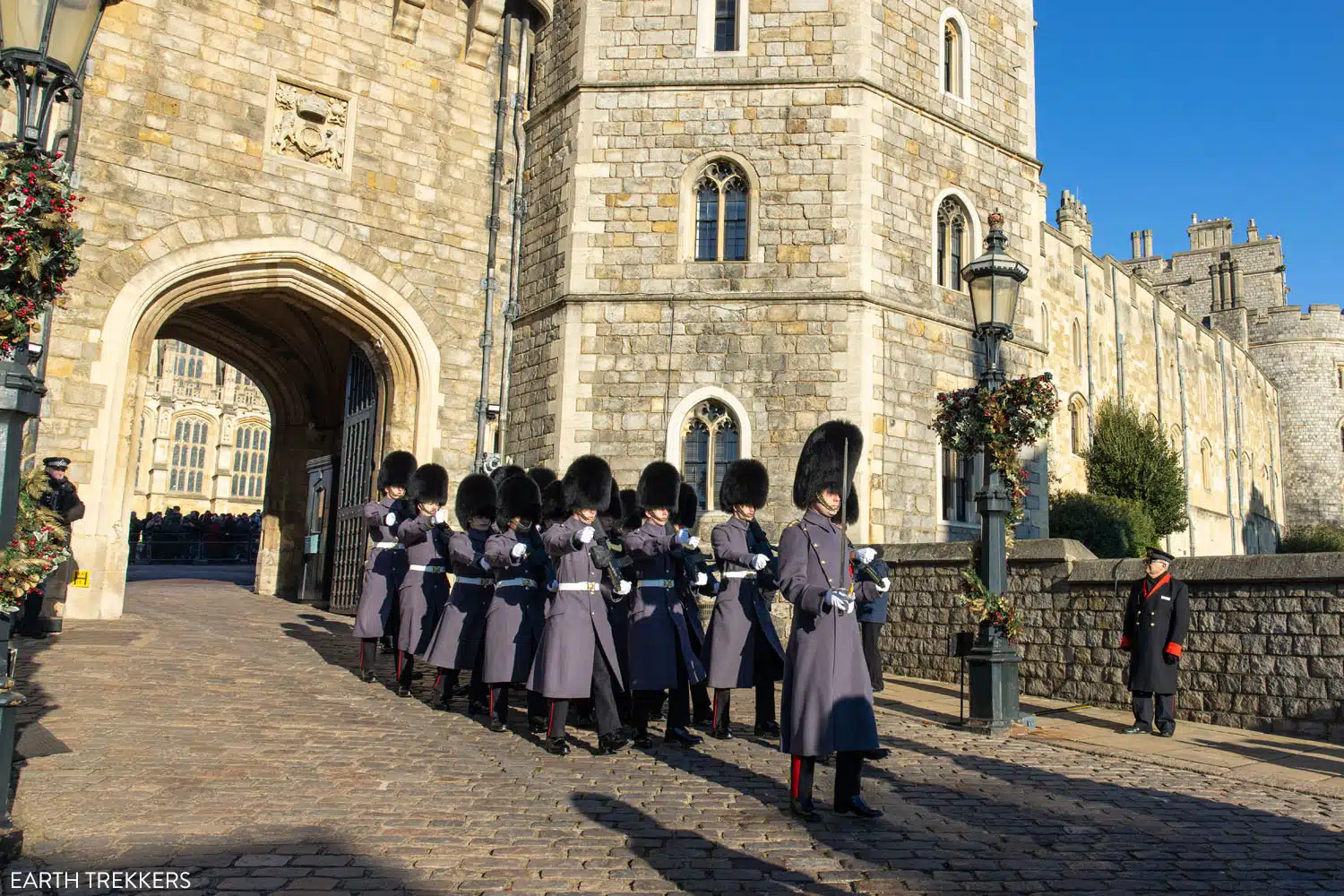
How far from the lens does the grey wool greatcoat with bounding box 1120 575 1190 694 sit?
364 inches

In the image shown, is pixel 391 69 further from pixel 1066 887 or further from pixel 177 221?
pixel 1066 887

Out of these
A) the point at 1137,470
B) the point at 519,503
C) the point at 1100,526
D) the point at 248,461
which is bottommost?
the point at 519,503

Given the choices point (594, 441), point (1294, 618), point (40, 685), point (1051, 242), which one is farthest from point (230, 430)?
point (1294, 618)

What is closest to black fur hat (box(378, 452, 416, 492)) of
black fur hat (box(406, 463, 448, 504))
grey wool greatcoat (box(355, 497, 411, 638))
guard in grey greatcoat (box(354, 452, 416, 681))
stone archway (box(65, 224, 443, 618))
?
guard in grey greatcoat (box(354, 452, 416, 681))

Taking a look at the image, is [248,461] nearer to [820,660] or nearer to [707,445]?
[707,445]

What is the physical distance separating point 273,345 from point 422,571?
1138 cm

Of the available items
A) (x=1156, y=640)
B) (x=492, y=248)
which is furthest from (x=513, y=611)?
(x=492, y=248)

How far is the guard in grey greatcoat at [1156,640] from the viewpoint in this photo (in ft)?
30.2

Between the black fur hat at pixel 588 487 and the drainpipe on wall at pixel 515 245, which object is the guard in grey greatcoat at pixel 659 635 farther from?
the drainpipe on wall at pixel 515 245

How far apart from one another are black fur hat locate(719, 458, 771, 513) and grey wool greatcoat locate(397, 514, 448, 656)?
3.02 m

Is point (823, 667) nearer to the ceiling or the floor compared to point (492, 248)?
nearer to the floor

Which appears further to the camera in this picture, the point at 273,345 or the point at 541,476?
the point at 273,345

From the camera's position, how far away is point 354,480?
1723 cm

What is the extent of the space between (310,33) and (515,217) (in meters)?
3.77
